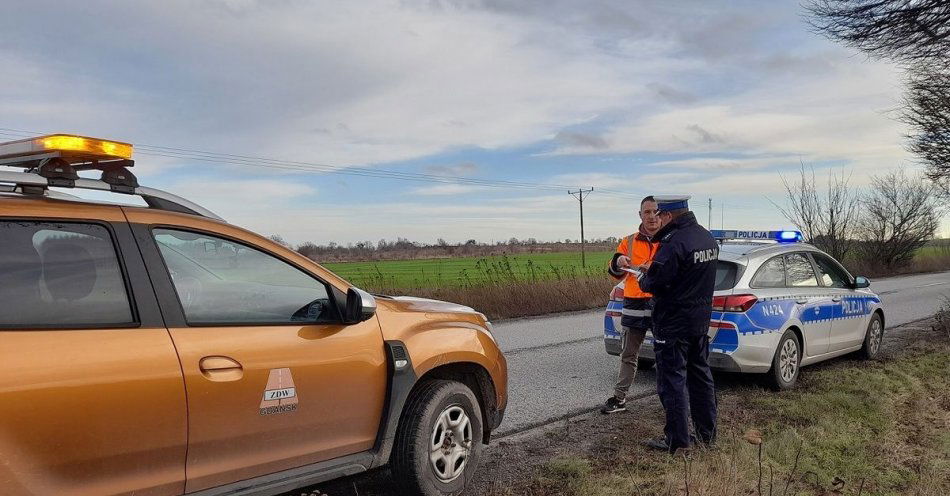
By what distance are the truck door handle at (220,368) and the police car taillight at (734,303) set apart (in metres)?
5.05

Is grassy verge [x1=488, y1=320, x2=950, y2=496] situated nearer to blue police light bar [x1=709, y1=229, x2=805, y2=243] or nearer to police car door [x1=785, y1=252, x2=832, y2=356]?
police car door [x1=785, y1=252, x2=832, y2=356]

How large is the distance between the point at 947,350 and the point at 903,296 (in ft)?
39.9

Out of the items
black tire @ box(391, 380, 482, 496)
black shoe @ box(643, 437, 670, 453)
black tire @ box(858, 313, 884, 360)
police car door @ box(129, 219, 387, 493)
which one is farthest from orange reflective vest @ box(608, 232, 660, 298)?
black tire @ box(858, 313, 884, 360)

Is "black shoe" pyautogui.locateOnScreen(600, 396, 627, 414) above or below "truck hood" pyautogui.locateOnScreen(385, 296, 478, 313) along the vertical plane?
below

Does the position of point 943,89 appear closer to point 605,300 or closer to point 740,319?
point 605,300

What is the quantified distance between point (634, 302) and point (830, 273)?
3.38 m

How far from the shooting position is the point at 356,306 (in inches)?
142

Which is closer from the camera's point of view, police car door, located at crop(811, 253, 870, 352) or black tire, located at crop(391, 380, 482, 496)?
black tire, located at crop(391, 380, 482, 496)

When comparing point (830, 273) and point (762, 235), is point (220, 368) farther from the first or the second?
point (830, 273)

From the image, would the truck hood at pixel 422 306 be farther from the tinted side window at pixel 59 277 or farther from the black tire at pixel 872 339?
the black tire at pixel 872 339

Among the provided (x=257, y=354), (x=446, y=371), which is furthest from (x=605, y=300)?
(x=257, y=354)

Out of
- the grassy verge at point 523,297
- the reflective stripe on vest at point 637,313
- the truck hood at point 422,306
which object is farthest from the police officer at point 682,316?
the grassy verge at point 523,297

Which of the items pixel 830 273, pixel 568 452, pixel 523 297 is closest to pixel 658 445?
pixel 568 452

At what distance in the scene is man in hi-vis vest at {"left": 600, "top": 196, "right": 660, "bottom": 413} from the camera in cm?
615
